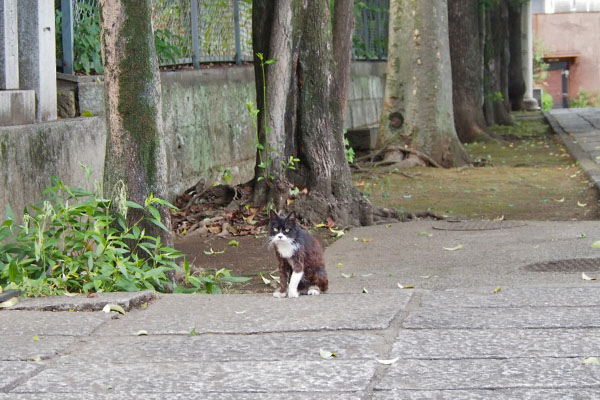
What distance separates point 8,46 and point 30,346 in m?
3.86

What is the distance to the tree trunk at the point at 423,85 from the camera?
51.7ft

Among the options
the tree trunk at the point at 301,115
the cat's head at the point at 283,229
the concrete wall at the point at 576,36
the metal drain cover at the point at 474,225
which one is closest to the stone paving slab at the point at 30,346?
the cat's head at the point at 283,229

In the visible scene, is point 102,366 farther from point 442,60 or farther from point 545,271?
point 442,60

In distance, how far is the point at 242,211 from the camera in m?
9.76

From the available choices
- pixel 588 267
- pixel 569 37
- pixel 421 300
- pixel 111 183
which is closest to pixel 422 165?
pixel 588 267

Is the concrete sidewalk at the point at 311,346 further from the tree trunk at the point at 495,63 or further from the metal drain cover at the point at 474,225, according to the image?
the tree trunk at the point at 495,63

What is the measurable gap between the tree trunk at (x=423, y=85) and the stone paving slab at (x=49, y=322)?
38.0 ft

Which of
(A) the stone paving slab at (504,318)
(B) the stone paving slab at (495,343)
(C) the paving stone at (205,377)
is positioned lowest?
(C) the paving stone at (205,377)

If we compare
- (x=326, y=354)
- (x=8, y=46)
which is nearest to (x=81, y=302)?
(x=326, y=354)

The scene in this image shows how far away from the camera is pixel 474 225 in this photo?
959 cm

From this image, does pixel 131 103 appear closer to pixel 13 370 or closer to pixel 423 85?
pixel 13 370

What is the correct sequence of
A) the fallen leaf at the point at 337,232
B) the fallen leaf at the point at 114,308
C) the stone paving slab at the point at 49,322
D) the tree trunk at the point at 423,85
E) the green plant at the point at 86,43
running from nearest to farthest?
the stone paving slab at the point at 49,322 < the fallen leaf at the point at 114,308 < the green plant at the point at 86,43 < the fallen leaf at the point at 337,232 < the tree trunk at the point at 423,85

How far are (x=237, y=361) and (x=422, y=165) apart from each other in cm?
1195

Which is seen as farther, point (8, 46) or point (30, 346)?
point (8, 46)
